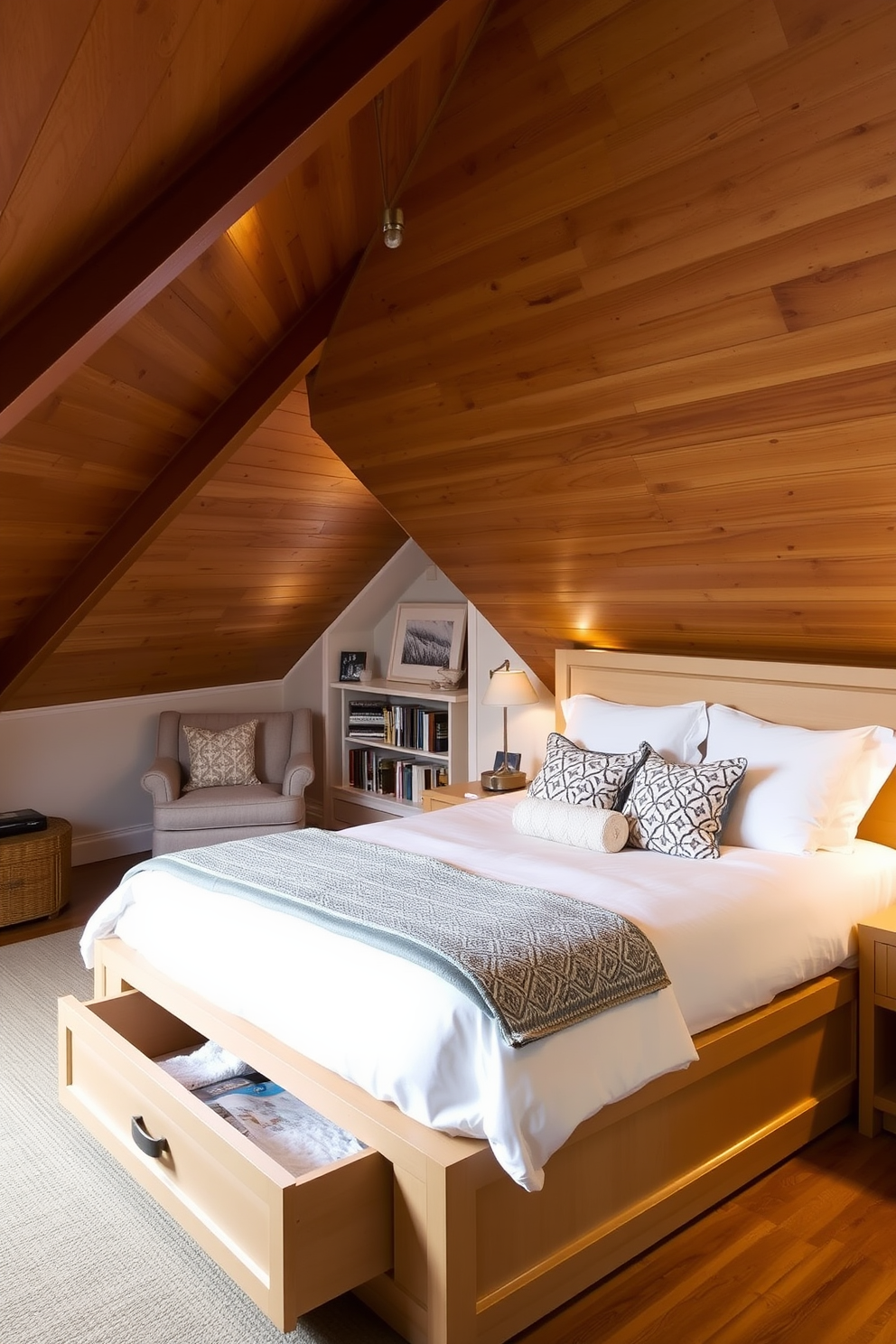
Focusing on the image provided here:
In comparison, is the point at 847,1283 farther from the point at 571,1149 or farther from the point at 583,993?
the point at 583,993

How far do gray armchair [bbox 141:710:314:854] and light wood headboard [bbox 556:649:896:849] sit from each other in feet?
4.95

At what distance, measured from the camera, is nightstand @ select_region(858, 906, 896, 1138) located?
2.41 m

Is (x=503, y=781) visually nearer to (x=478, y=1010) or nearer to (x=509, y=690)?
(x=509, y=690)

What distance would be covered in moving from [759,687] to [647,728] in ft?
1.28

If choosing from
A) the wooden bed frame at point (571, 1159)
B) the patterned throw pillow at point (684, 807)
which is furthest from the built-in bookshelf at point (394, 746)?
the wooden bed frame at point (571, 1159)

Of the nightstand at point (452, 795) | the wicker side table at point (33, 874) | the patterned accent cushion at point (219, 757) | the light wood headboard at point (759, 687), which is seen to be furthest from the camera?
the patterned accent cushion at point (219, 757)

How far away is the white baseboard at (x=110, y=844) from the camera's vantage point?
189 inches

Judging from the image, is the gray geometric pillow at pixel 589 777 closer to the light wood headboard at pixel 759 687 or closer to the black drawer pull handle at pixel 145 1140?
the light wood headboard at pixel 759 687

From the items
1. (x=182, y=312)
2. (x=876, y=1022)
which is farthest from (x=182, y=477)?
(x=876, y=1022)

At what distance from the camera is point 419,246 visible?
8.86ft

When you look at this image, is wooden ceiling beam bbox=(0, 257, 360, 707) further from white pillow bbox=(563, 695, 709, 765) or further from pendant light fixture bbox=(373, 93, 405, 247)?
white pillow bbox=(563, 695, 709, 765)

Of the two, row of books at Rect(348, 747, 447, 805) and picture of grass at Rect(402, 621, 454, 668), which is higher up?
picture of grass at Rect(402, 621, 454, 668)

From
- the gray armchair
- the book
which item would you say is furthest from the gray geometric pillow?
the gray armchair

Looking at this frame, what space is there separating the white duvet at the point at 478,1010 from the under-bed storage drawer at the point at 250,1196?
7.7 inches
